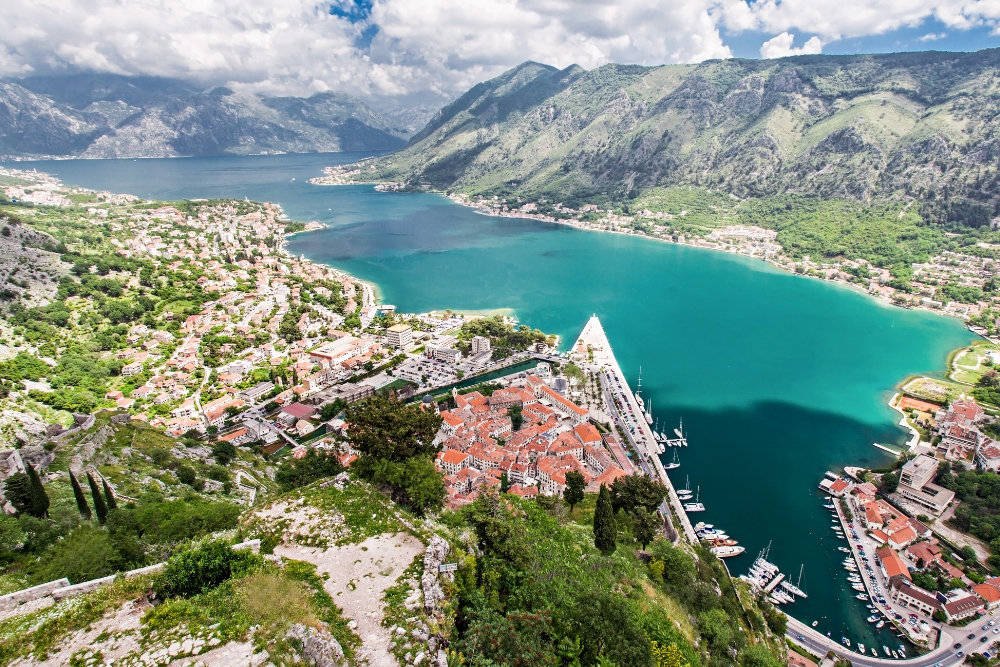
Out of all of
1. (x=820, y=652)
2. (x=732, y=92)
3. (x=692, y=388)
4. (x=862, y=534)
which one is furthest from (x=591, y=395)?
(x=732, y=92)

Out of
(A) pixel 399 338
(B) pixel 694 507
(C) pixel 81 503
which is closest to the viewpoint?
(C) pixel 81 503

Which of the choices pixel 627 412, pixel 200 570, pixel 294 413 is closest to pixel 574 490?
pixel 627 412

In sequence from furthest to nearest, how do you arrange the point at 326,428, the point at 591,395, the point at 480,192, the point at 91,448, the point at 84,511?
the point at 480,192
the point at 591,395
the point at 326,428
the point at 91,448
the point at 84,511

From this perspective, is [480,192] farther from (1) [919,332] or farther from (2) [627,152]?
(1) [919,332]

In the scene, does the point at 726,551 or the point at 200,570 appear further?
the point at 726,551

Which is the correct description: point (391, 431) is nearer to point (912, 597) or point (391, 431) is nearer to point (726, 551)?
point (726, 551)

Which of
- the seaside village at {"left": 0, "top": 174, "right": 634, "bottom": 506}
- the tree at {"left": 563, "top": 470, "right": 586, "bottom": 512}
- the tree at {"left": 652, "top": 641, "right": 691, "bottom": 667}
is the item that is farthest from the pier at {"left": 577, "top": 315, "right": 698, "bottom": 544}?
the tree at {"left": 652, "top": 641, "right": 691, "bottom": 667}
